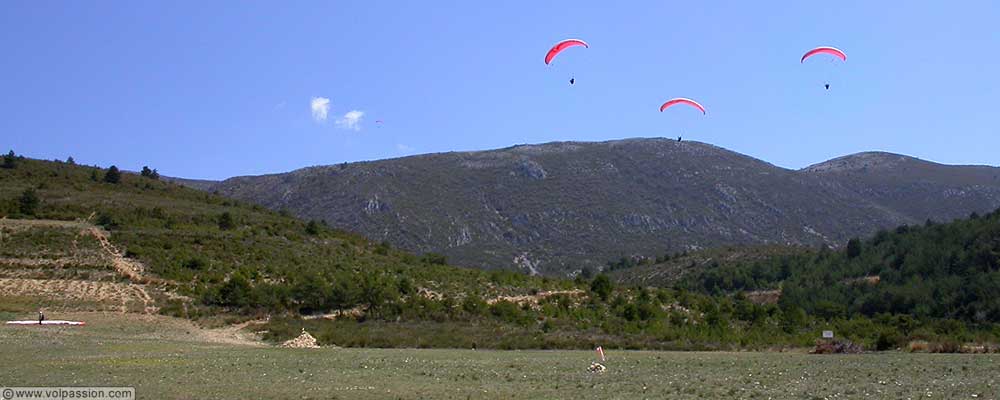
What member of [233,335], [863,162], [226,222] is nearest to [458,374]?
[233,335]

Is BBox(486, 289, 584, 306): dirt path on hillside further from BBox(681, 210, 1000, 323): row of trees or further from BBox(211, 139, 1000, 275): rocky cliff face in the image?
BBox(211, 139, 1000, 275): rocky cliff face

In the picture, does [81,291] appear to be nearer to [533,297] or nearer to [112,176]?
[533,297]

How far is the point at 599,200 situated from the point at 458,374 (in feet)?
304

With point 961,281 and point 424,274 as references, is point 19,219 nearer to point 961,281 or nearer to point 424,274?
point 424,274

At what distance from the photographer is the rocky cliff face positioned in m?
104

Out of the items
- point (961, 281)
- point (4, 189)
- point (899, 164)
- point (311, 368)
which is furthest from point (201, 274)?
point (899, 164)

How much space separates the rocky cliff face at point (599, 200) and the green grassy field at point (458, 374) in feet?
212

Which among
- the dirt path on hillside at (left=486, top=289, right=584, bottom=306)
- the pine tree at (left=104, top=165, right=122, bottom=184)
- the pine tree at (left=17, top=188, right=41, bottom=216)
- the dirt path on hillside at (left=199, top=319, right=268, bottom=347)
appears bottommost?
the dirt path on hillside at (left=199, top=319, right=268, bottom=347)

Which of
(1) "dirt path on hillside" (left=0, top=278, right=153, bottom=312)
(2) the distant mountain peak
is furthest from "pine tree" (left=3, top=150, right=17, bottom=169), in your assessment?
(2) the distant mountain peak

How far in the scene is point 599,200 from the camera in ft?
374

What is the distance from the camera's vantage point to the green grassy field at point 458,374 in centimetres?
1809

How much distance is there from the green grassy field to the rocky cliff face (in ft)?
212

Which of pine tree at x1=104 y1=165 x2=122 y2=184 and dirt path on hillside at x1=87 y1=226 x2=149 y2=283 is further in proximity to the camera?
pine tree at x1=104 y1=165 x2=122 y2=184

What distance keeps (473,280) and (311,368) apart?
33246mm
